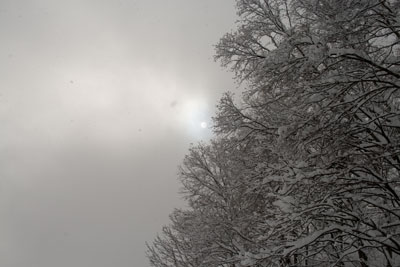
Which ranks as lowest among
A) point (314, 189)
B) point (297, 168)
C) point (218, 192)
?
point (314, 189)

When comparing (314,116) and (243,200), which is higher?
(243,200)

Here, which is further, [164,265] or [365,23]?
[164,265]

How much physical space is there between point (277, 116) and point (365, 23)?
2.10 meters

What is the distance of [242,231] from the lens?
8.31 metres

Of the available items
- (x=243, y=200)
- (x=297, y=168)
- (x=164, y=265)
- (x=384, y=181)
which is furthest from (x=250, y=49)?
(x=164, y=265)

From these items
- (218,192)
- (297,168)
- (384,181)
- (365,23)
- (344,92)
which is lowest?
→ (384,181)

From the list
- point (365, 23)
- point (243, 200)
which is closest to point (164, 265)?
point (243, 200)

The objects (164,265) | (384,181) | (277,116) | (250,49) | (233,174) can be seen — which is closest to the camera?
(384,181)

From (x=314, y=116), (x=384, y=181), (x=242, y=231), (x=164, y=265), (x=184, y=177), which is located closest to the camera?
(x=384, y=181)

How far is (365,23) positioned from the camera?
428 centimetres

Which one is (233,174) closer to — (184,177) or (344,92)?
(184,177)

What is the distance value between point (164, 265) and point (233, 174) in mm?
4730

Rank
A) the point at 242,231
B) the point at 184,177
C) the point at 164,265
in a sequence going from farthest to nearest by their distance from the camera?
1. the point at 164,265
2. the point at 184,177
3. the point at 242,231

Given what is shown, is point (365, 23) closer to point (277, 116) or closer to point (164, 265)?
point (277, 116)
